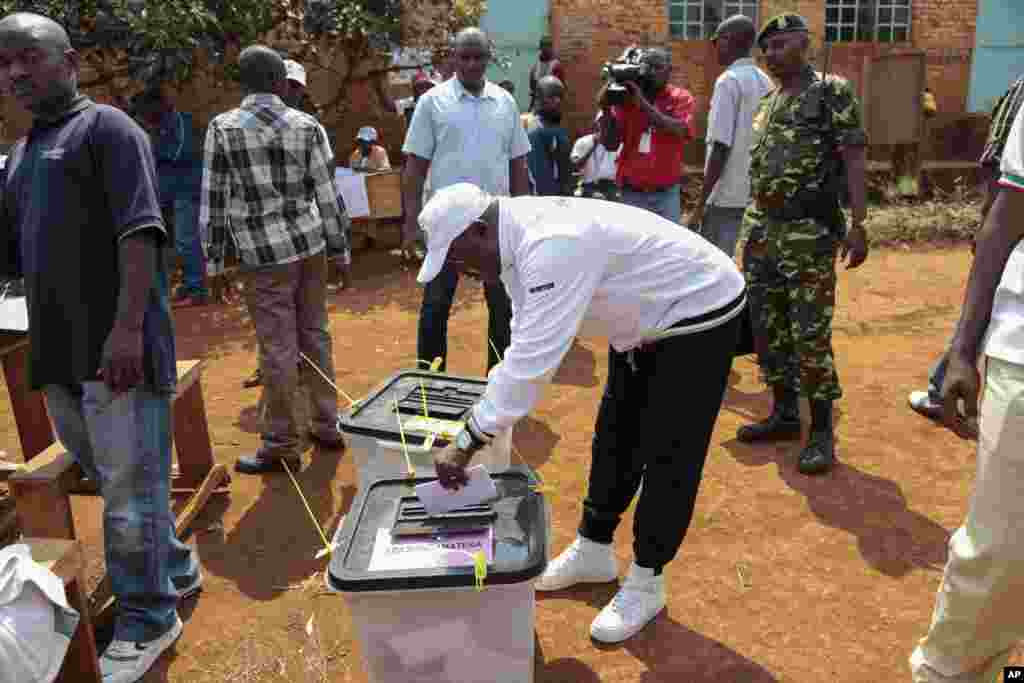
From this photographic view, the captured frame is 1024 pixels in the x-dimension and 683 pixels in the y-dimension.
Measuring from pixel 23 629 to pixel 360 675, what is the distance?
1.01 meters

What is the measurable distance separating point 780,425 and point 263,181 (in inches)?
105

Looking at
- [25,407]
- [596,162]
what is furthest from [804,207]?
[25,407]

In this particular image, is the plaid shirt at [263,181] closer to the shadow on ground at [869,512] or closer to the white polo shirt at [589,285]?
the white polo shirt at [589,285]

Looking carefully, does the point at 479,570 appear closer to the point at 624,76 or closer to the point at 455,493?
the point at 455,493

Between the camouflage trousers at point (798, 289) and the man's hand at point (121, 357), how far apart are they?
2.54 m

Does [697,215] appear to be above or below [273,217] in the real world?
below

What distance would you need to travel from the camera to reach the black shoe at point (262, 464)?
3.97 meters

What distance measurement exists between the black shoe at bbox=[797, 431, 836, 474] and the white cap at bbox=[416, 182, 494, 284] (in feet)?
7.43

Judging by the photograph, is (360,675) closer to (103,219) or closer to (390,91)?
(103,219)

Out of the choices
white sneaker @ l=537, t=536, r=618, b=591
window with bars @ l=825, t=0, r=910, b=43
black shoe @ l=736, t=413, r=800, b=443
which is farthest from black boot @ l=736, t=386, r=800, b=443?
window with bars @ l=825, t=0, r=910, b=43

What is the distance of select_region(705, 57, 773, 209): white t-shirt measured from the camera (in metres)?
4.55

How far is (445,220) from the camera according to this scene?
2.21 meters

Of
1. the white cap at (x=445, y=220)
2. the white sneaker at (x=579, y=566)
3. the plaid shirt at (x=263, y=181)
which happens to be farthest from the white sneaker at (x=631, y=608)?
the plaid shirt at (x=263, y=181)

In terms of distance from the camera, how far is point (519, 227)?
2.27 meters
